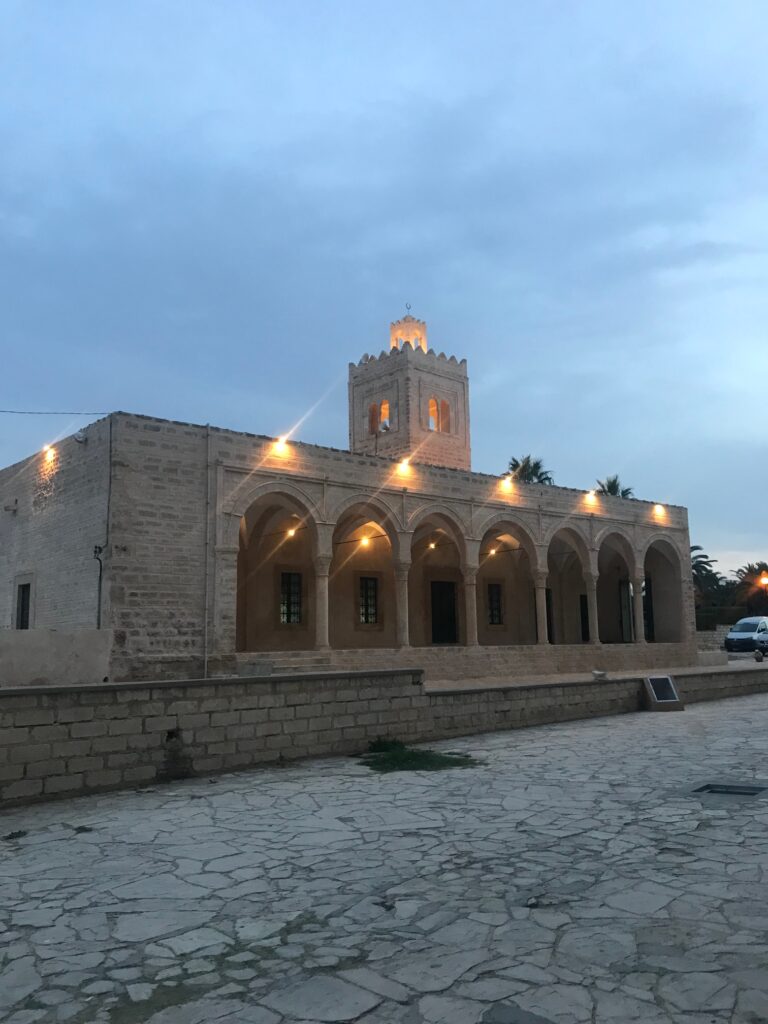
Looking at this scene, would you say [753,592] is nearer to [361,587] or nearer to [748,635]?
[748,635]

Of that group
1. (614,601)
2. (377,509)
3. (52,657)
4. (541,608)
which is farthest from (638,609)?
(52,657)

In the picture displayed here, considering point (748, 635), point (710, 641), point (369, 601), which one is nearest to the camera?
point (369, 601)

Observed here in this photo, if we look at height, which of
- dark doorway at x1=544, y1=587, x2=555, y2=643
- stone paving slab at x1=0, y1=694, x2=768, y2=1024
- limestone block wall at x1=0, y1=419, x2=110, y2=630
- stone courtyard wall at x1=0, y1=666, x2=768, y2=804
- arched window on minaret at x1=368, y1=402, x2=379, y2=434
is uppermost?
arched window on minaret at x1=368, y1=402, x2=379, y2=434

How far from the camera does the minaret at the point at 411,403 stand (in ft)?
94.0

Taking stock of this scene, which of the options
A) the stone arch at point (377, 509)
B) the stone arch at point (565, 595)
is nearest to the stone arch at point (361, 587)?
the stone arch at point (377, 509)

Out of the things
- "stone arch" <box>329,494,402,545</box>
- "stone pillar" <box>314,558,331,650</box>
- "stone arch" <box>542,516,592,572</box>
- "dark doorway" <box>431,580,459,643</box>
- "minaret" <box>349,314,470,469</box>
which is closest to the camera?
"stone pillar" <box>314,558,331,650</box>

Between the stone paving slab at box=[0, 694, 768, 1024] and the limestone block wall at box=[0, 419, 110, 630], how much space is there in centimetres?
814

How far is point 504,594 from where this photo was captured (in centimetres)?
2648

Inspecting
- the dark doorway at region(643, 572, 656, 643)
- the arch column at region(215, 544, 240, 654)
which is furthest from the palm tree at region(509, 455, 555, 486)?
the arch column at region(215, 544, 240, 654)

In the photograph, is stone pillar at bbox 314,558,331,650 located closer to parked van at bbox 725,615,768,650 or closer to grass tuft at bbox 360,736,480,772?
grass tuft at bbox 360,736,480,772

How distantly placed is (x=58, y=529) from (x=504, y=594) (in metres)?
15.0

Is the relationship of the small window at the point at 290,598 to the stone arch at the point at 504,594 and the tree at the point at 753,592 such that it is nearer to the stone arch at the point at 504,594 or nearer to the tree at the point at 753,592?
the stone arch at the point at 504,594

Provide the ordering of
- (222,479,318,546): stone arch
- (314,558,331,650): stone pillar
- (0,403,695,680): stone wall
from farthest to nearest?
1. (314,558,331,650): stone pillar
2. (222,479,318,546): stone arch
3. (0,403,695,680): stone wall

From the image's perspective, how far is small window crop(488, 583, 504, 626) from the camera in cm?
2608
